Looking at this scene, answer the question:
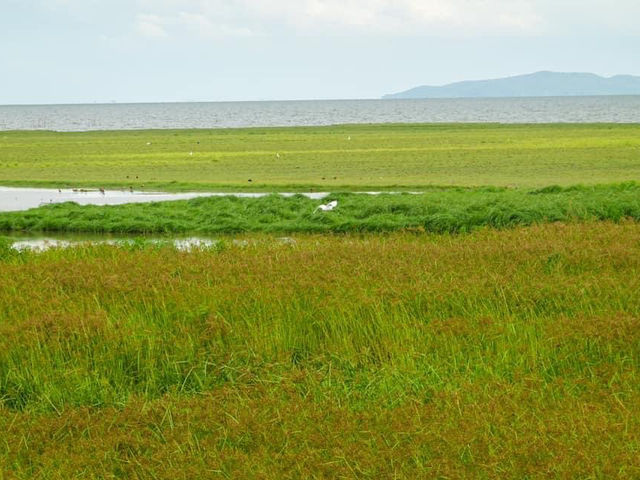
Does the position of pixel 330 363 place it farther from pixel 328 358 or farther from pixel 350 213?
pixel 350 213

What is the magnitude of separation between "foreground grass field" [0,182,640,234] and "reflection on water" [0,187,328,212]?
307 centimetres

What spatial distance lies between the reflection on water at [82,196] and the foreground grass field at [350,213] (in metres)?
3.07

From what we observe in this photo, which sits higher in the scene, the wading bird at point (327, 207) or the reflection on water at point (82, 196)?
the wading bird at point (327, 207)

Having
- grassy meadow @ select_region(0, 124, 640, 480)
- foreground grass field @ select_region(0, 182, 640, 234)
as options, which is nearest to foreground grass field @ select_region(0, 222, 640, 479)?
grassy meadow @ select_region(0, 124, 640, 480)

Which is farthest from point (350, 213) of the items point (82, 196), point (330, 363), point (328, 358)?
point (82, 196)

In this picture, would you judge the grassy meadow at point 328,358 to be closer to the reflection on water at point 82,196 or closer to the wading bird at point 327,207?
the wading bird at point 327,207

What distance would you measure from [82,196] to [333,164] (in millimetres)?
11920

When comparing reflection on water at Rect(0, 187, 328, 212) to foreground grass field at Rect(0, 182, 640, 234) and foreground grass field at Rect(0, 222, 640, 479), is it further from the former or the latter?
foreground grass field at Rect(0, 222, 640, 479)

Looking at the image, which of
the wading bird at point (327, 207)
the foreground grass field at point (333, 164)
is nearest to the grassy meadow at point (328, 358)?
the wading bird at point (327, 207)

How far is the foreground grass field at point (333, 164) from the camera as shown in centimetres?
2772

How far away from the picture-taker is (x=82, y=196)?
2639cm

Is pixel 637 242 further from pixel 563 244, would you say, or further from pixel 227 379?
pixel 227 379

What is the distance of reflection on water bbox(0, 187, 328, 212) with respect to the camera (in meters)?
24.1

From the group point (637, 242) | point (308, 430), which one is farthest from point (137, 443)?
point (637, 242)
